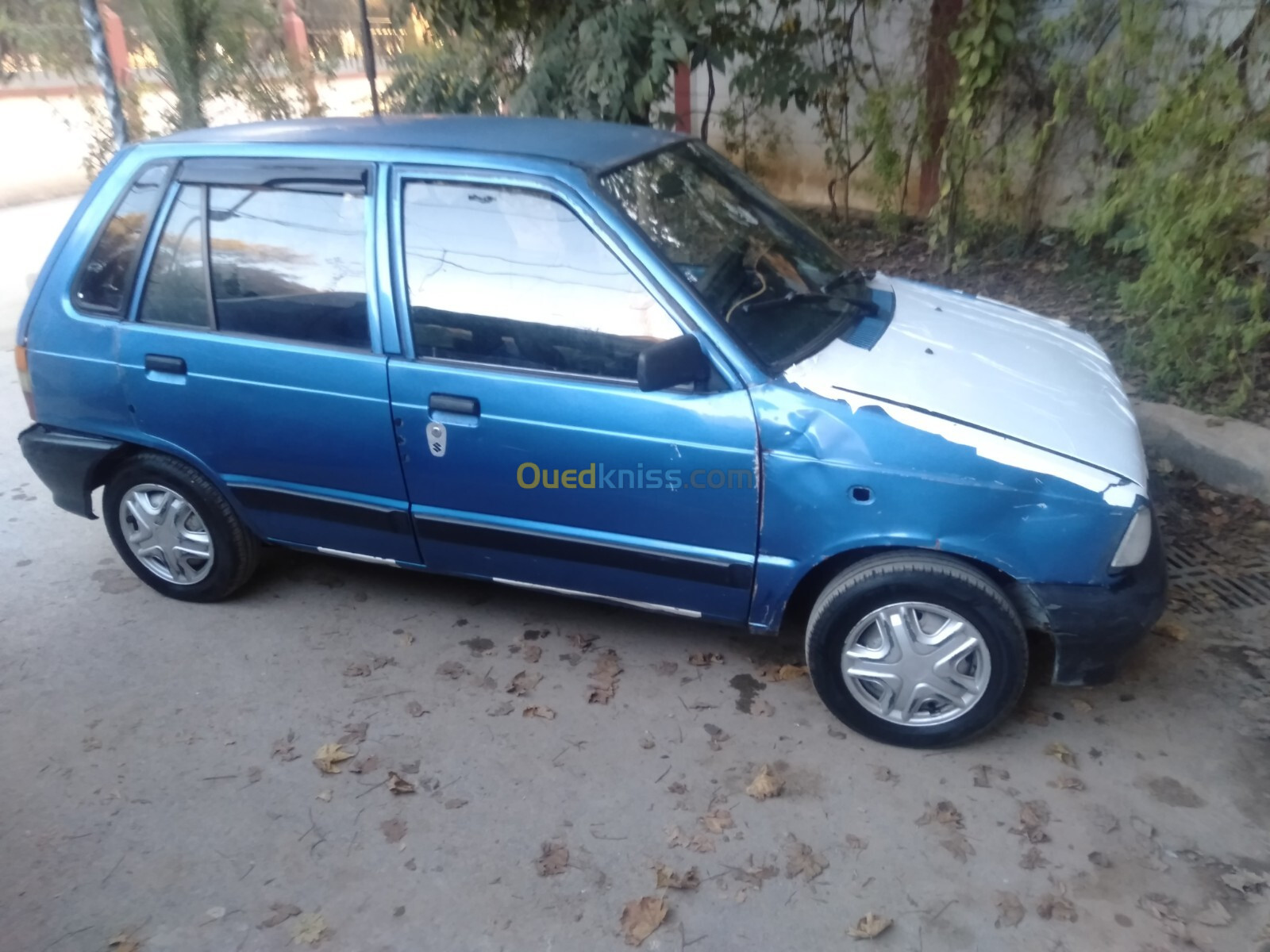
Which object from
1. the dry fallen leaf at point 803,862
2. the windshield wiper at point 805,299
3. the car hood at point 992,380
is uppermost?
the windshield wiper at point 805,299

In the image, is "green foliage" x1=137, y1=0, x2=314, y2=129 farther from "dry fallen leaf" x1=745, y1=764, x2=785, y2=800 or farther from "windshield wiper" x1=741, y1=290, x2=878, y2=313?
"dry fallen leaf" x1=745, y1=764, x2=785, y2=800

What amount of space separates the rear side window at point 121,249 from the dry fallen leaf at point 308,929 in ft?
7.66

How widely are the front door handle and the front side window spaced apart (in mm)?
133

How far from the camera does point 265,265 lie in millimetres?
3473

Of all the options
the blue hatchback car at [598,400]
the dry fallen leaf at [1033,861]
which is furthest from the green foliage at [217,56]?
the dry fallen leaf at [1033,861]

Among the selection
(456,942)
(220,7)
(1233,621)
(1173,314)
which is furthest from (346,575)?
(220,7)

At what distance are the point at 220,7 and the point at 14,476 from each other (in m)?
4.79

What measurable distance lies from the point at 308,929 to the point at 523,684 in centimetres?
115

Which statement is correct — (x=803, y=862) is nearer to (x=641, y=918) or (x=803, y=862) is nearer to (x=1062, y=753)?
(x=641, y=918)

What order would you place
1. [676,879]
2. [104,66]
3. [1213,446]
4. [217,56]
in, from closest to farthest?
[676,879], [1213,446], [104,66], [217,56]

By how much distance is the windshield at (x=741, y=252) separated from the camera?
3.12 m

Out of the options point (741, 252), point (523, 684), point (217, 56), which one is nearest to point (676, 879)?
point (523, 684)

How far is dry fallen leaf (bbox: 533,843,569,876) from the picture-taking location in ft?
9.14

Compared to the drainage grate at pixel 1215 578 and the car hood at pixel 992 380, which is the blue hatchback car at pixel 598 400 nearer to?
the car hood at pixel 992 380
